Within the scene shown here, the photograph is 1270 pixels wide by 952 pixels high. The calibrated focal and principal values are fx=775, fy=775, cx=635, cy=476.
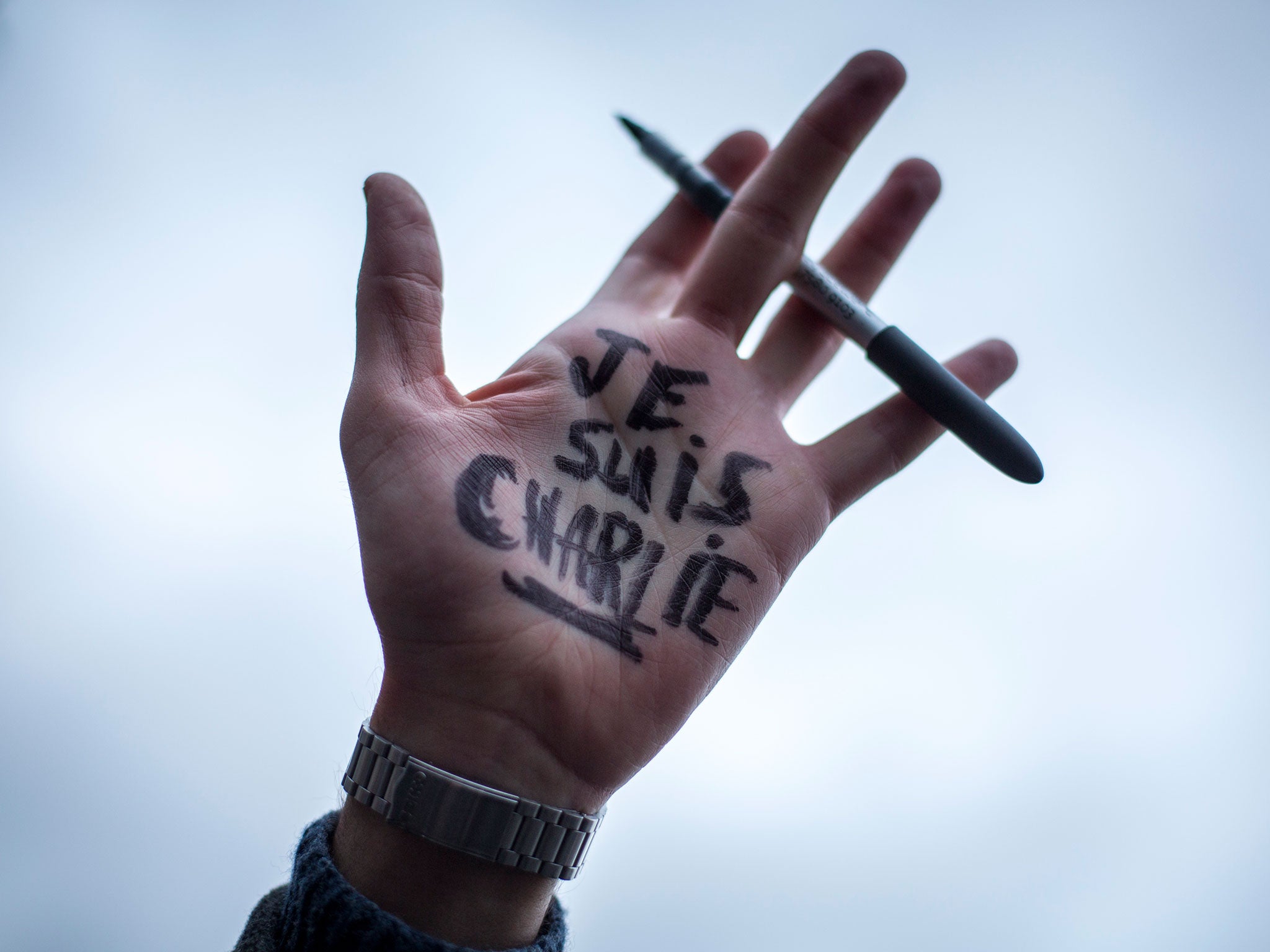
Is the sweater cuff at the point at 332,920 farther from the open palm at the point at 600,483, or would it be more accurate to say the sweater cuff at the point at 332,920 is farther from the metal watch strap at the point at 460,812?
the open palm at the point at 600,483

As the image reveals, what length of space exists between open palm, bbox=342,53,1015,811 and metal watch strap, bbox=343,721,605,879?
4 centimetres

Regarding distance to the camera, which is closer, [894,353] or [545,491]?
[545,491]

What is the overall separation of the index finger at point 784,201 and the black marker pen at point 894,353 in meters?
0.13

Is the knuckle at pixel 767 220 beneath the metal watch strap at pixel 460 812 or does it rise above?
above

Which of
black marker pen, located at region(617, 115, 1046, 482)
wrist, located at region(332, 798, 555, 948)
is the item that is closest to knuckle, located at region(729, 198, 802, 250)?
black marker pen, located at region(617, 115, 1046, 482)

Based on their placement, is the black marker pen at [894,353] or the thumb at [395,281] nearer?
the thumb at [395,281]

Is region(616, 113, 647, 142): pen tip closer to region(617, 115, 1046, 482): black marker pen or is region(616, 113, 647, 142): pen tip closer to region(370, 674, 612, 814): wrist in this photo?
region(617, 115, 1046, 482): black marker pen

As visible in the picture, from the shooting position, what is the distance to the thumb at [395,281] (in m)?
1.35

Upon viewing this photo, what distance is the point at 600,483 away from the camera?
1.53 meters

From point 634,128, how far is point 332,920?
189 centimetres

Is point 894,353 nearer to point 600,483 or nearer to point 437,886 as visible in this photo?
point 600,483

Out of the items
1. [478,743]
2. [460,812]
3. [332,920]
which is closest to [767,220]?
[478,743]

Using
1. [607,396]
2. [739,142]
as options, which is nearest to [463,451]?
[607,396]

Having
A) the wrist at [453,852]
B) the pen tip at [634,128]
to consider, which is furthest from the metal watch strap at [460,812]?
the pen tip at [634,128]
